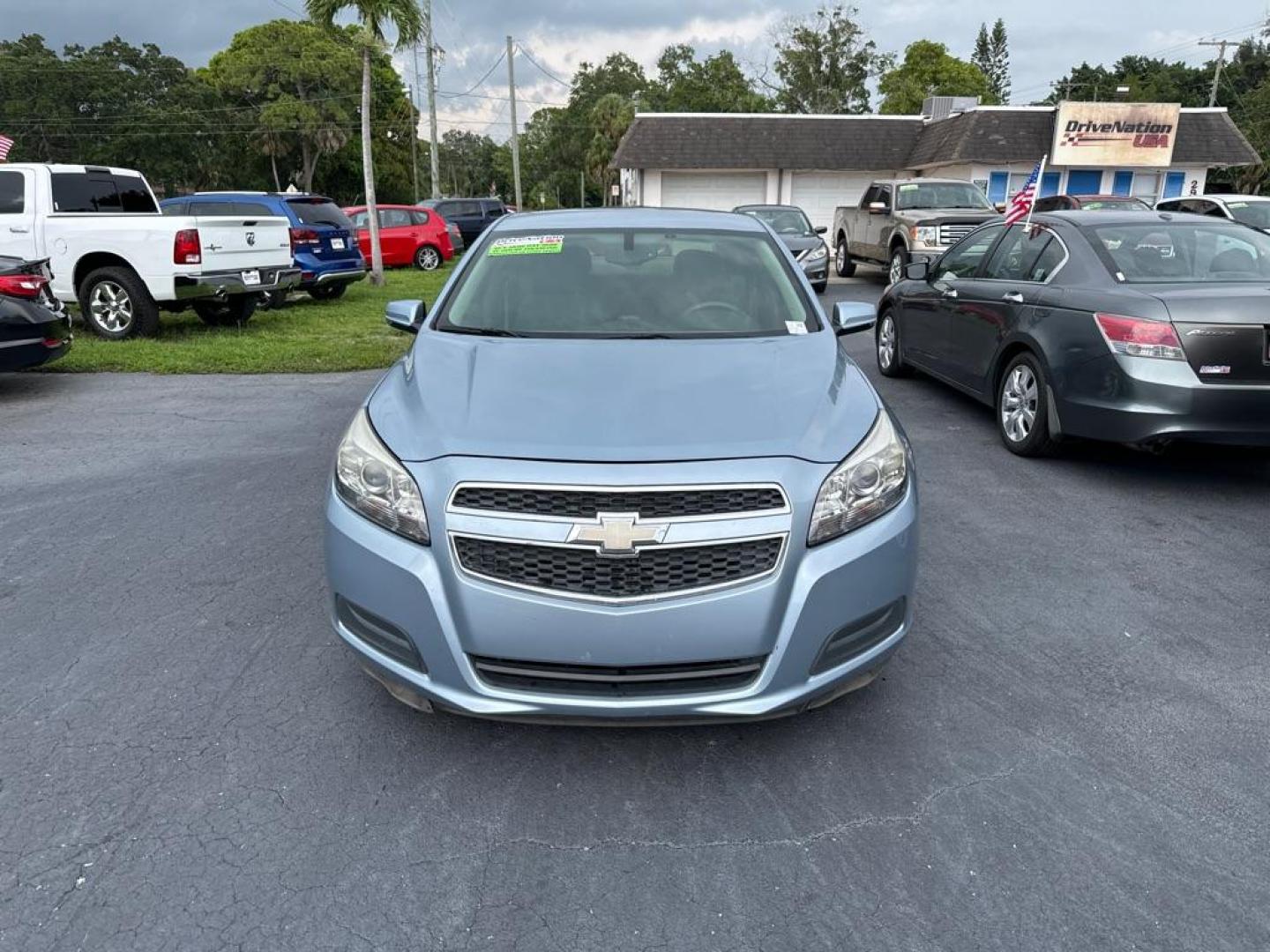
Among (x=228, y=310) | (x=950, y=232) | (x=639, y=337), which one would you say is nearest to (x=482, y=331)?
(x=639, y=337)

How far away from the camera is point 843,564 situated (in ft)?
8.61

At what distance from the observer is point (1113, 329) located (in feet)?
16.8

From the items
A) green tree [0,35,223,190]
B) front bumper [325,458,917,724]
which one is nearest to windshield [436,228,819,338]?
front bumper [325,458,917,724]

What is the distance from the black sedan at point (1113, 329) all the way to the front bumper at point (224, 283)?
796 cm

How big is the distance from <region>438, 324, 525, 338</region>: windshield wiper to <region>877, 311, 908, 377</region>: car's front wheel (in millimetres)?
5375

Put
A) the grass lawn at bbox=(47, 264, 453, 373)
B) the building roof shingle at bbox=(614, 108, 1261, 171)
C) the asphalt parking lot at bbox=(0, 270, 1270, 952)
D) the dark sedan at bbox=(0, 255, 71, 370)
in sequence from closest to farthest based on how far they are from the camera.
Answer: the asphalt parking lot at bbox=(0, 270, 1270, 952), the dark sedan at bbox=(0, 255, 71, 370), the grass lawn at bbox=(47, 264, 453, 373), the building roof shingle at bbox=(614, 108, 1261, 171)

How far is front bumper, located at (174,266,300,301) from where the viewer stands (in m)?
10.1

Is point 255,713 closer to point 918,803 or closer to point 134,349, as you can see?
point 918,803

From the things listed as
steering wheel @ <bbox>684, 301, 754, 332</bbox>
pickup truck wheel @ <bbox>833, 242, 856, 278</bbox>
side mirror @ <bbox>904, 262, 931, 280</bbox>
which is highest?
steering wheel @ <bbox>684, 301, 754, 332</bbox>

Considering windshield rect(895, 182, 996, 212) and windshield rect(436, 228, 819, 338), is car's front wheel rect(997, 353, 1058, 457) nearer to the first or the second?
windshield rect(436, 228, 819, 338)

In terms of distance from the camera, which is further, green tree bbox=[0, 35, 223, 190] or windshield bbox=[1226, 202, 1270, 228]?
green tree bbox=[0, 35, 223, 190]

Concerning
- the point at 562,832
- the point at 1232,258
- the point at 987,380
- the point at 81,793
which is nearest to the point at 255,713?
the point at 81,793

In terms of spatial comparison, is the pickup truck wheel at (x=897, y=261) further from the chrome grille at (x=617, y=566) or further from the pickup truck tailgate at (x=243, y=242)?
the chrome grille at (x=617, y=566)

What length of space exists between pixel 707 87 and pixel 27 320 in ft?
225
